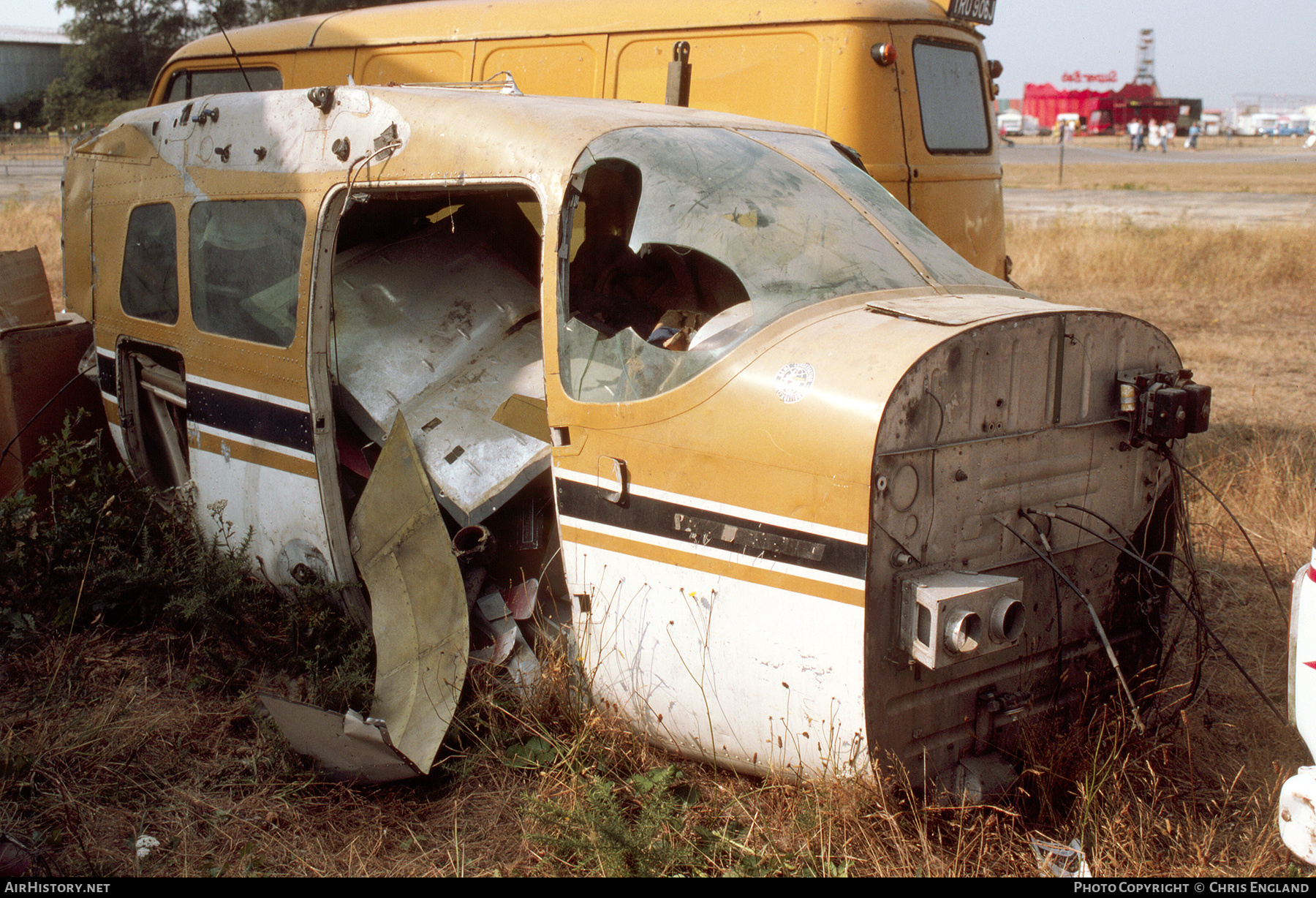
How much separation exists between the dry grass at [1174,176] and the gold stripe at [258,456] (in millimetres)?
24377

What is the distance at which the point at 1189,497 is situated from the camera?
5934 millimetres

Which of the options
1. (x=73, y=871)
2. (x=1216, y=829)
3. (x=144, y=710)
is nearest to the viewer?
(x=73, y=871)

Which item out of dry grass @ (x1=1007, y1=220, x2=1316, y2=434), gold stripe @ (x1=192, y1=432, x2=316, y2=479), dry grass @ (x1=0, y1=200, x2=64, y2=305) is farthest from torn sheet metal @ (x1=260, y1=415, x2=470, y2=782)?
dry grass @ (x1=0, y1=200, x2=64, y2=305)

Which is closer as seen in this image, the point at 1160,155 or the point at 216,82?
the point at 216,82

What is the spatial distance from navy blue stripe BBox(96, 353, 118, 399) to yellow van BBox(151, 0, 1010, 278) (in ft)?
11.2

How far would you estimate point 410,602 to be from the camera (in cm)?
356

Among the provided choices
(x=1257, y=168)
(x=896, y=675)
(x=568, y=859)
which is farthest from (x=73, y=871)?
(x=1257, y=168)

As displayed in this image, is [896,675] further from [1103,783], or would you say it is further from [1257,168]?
[1257,168]

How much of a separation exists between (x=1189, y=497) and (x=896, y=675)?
13.2 ft

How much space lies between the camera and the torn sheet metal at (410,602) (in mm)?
3289

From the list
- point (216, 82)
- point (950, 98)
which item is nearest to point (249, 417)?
point (950, 98)

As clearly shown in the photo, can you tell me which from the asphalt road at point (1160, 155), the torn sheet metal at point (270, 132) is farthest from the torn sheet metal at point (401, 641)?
the asphalt road at point (1160, 155)

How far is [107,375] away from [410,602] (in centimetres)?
244

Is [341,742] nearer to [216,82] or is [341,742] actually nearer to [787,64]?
[787,64]
